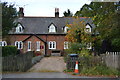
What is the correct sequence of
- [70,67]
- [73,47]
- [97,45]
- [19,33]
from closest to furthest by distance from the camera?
[70,67]
[73,47]
[97,45]
[19,33]

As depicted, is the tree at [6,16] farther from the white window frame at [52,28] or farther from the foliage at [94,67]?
the white window frame at [52,28]

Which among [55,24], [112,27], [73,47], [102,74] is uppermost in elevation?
[55,24]

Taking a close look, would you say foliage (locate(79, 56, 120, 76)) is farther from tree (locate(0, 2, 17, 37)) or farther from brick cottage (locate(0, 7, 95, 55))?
brick cottage (locate(0, 7, 95, 55))

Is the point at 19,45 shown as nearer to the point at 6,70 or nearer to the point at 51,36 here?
the point at 51,36

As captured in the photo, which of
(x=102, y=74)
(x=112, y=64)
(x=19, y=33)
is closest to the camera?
(x=102, y=74)

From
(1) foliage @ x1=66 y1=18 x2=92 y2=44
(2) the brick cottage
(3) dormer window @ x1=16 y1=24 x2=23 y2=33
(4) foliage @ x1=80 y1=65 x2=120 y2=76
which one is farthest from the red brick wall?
(4) foliage @ x1=80 y1=65 x2=120 y2=76

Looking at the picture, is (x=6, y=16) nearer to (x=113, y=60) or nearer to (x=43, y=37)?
(x=113, y=60)

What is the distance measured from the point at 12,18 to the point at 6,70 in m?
4.18

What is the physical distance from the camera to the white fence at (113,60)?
46.5ft

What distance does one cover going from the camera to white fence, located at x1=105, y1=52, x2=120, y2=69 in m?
14.2

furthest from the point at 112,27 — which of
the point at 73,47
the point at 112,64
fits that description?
the point at 73,47

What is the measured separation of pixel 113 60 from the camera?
1477 cm

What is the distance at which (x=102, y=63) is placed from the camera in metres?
15.8

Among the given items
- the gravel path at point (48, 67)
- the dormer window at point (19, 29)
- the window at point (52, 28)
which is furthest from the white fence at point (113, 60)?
the dormer window at point (19, 29)
